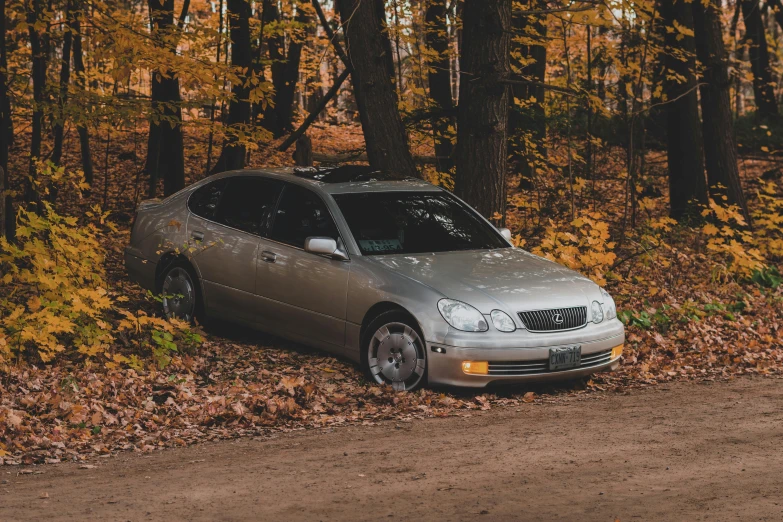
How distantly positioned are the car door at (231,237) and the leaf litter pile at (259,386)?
0.47 m

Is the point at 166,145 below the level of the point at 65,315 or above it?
above

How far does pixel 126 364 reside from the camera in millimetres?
8289

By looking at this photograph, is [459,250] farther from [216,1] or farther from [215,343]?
[216,1]

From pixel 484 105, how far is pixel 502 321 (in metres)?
4.15

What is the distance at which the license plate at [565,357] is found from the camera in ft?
24.7

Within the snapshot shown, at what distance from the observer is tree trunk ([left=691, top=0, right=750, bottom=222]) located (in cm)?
1717

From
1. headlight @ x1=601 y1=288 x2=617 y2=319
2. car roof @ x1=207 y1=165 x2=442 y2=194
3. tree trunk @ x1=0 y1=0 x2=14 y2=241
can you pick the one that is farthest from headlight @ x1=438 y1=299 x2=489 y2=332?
tree trunk @ x1=0 y1=0 x2=14 y2=241

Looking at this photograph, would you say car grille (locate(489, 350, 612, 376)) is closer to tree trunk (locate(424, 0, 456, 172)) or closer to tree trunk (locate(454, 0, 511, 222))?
tree trunk (locate(454, 0, 511, 222))

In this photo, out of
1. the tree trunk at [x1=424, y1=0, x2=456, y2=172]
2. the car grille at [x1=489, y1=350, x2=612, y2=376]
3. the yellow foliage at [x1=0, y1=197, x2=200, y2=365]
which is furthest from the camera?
the tree trunk at [x1=424, y1=0, x2=456, y2=172]

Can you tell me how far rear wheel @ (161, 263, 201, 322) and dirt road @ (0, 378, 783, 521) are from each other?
333 cm

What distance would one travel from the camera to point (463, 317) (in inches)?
290

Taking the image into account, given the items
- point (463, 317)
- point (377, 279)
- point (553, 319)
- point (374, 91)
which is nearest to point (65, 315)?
point (377, 279)

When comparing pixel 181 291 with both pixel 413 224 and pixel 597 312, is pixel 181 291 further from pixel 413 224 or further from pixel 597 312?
pixel 597 312

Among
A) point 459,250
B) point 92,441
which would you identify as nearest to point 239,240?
point 459,250
